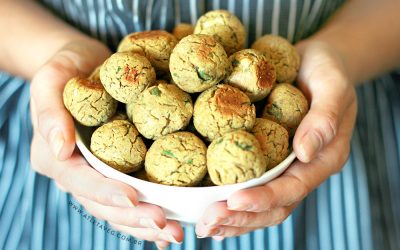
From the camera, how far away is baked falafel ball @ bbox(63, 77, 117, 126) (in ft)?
2.04

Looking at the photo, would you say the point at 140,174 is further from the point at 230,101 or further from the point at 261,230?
the point at 261,230

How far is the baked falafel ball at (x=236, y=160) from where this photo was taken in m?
0.52

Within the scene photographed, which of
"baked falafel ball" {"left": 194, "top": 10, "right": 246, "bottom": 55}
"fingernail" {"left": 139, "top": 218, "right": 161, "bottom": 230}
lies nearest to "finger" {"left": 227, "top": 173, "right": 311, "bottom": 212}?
"fingernail" {"left": 139, "top": 218, "right": 161, "bottom": 230}

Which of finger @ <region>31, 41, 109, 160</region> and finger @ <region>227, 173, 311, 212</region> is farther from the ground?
finger @ <region>31, 41, 109, 160</region>

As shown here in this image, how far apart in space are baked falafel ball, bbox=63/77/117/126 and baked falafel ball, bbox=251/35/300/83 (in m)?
0.25

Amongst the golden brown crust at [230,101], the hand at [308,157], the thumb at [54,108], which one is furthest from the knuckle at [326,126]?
the thumb at [54,108]

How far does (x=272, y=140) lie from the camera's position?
581mm

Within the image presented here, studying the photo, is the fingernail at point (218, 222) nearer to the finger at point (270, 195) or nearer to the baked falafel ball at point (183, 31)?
the finger at point (270, 195)

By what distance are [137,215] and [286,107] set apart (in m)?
0.25

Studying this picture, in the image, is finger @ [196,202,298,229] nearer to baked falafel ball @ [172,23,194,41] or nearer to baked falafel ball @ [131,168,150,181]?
baked falafel ball @ [131,168,150,181]

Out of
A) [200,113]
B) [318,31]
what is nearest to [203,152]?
[200,113]

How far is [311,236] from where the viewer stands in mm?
788

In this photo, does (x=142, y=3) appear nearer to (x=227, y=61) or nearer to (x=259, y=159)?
(x=227, y=61)

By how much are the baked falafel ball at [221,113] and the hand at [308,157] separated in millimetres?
74
